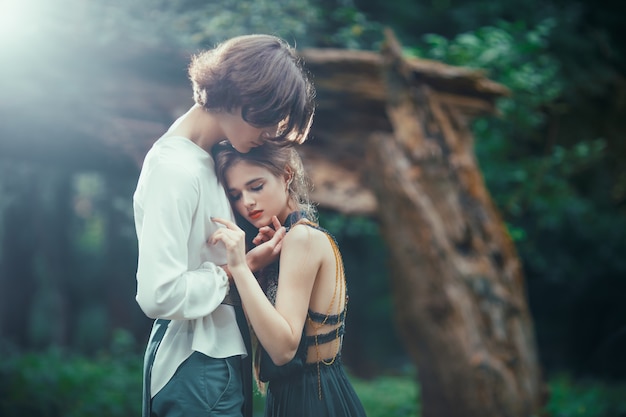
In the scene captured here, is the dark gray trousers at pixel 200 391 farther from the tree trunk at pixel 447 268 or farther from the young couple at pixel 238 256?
the tree trunk at pixel 447 268

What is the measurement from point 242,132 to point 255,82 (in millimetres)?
188

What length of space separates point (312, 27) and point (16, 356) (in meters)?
5.19

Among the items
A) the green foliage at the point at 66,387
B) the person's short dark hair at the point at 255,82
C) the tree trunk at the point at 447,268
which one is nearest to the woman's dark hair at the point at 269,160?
the person's short dark hair at the point at 255,82

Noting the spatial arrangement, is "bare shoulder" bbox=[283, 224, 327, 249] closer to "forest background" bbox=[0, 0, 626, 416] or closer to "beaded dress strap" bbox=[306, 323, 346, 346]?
"beaded dress strap" bbox=[306, 323, 346, 346]

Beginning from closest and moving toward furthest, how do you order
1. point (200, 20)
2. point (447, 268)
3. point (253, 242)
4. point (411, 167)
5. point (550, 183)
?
point (253, 242), point (447, 268), point (411, 167), point (200, 20), point (550, 183)

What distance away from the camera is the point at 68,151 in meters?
6.66

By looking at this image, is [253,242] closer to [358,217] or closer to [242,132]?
[242,132]

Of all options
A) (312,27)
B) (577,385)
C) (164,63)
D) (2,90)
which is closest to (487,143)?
(312,27)

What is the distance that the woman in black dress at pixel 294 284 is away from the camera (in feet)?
7.39

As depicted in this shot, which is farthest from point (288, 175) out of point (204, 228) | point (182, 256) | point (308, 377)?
point (308, 377)

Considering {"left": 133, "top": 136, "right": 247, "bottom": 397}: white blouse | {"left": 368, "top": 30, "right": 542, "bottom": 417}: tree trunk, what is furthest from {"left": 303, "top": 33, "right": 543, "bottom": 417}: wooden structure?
{"left": 133, "top": 136, "right": 247, "bottom": 397}: white blouse

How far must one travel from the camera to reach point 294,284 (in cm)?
224

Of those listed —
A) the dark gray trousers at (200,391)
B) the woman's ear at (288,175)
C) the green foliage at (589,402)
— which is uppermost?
the woman's ear at (288,175)

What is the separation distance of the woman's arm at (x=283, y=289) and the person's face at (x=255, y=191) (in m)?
0.14
